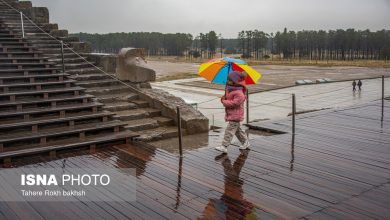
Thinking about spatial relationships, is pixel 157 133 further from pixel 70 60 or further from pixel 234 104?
pixel 70 60

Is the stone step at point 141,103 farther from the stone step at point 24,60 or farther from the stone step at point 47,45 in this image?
the stone step at point 47,45

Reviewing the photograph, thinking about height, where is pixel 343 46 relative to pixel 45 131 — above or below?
above

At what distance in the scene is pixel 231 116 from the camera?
700cm

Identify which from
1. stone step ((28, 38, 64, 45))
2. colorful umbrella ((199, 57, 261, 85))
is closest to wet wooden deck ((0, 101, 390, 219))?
colorful umbrella ((199, 57, 261, 85))

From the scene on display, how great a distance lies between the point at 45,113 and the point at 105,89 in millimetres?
2559

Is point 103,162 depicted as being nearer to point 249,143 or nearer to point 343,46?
point 249,143

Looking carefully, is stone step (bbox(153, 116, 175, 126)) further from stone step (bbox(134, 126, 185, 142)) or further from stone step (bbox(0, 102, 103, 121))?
stone step (bbox(0, 102, 103, 121))

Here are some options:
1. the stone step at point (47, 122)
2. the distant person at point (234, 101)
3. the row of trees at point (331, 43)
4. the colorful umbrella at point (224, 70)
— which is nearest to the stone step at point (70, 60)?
the stone step at point (47, 122)

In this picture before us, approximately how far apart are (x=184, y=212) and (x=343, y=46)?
146 metres

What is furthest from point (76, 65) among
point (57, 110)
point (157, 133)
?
point (157, 133)

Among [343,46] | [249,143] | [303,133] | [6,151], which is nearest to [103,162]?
[6,151]

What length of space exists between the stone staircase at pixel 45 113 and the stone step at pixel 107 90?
33 millimetres

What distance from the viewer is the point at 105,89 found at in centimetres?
1059

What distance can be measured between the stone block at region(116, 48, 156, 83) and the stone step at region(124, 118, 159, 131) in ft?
6.51
